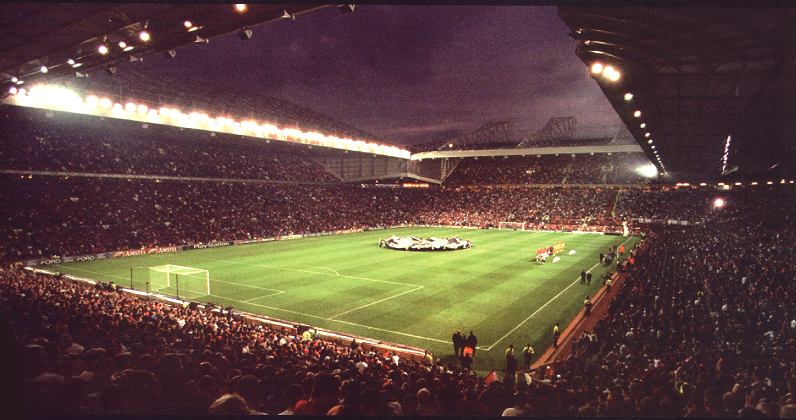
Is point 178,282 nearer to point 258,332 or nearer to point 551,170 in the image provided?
point 258,332

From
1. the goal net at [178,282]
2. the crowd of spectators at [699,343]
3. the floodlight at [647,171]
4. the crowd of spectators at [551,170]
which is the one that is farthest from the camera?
the crowd of spectators at [551,170]

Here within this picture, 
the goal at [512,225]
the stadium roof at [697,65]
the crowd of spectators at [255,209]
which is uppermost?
the stadium roof at [697,65]

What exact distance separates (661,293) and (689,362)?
7.84 m

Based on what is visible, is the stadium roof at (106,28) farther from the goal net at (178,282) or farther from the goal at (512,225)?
the goal at (512,225)

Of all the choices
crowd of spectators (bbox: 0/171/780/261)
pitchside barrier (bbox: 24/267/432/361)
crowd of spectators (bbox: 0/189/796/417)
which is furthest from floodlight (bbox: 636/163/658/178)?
pitchside barrier (bbox: 24/267/432/361)

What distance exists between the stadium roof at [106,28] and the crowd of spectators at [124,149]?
2687 cm

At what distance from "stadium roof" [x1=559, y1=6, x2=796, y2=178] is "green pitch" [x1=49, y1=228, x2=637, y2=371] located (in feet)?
30.7

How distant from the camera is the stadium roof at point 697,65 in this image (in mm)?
7516

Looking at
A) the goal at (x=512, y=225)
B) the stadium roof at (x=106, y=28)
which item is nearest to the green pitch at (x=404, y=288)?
the stadium roof at (x=106, y=28)

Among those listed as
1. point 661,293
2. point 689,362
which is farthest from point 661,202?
point 689,362

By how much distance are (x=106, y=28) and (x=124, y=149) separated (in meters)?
41.8

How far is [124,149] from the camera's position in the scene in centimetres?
4809

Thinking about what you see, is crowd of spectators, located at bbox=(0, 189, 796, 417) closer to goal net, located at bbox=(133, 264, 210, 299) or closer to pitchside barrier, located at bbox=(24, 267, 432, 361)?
pitchside barrier, located at bbox=(24, 267, 432, 361)

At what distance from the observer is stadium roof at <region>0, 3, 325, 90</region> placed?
10.6 metres
